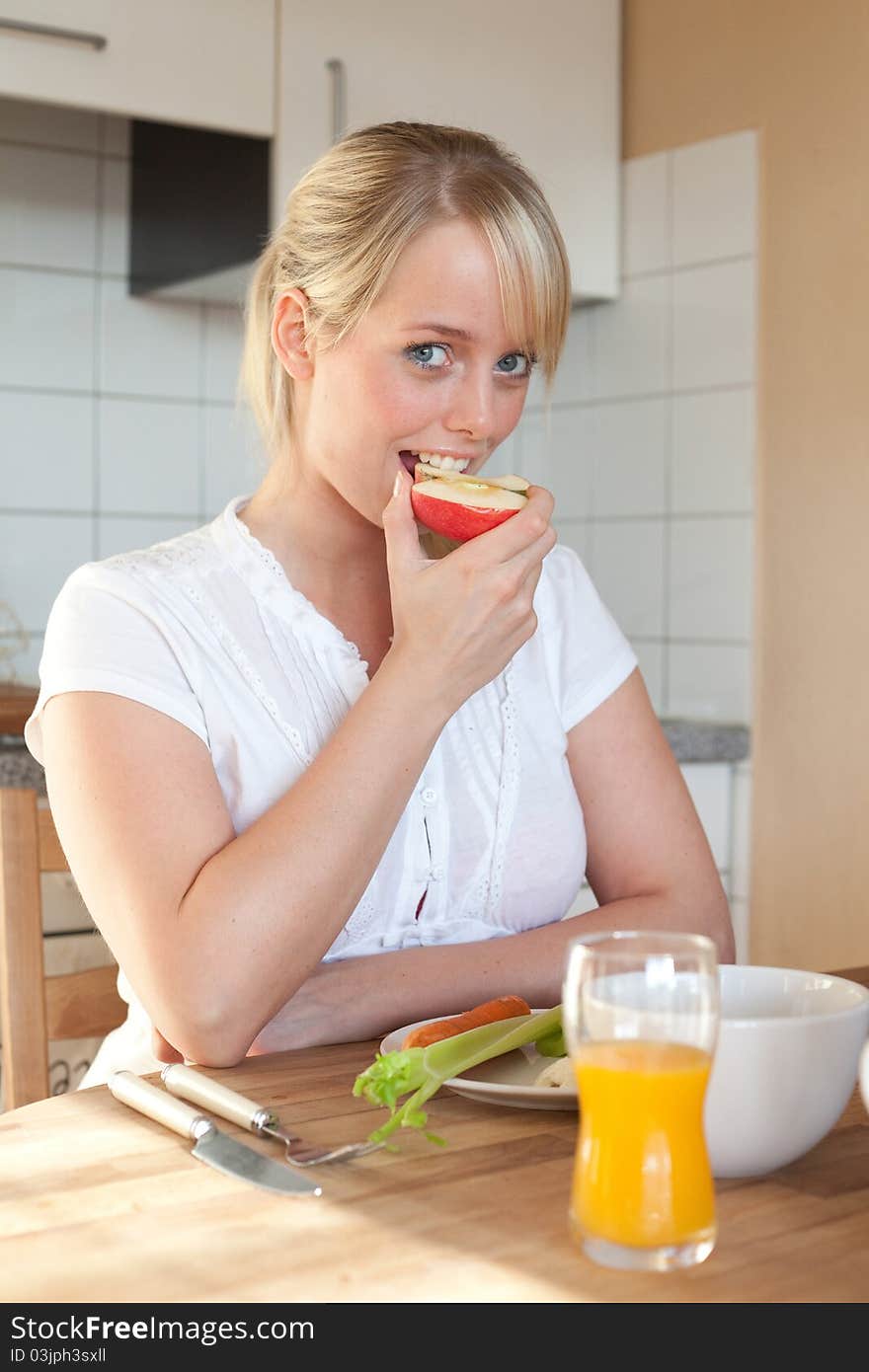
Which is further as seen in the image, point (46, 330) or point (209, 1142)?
point (46, 330)

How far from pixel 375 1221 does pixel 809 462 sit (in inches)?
75.5

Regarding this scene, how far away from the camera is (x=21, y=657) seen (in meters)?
2.62

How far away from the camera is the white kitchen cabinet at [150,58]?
7.13 feet

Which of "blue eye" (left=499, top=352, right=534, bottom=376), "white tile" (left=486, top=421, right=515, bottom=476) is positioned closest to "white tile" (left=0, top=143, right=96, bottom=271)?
"white tile" (left=486, top=421, right=515, bottom=476)

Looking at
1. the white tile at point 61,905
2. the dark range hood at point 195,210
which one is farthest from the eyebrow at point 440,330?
the dark range hood at point 195,210

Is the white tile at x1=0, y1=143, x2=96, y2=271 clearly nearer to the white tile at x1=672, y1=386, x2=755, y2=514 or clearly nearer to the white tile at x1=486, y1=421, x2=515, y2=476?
the white tile at x1=486, y1=421, x2=515, y2=476

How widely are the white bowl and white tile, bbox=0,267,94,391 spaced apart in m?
2.16

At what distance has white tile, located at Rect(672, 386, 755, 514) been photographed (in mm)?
2531

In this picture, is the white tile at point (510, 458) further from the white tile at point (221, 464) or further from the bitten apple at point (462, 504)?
the bitten apple at point (462, 504)

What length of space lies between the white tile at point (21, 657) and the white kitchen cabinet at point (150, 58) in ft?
2.81

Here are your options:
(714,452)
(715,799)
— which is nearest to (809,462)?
(714,452)

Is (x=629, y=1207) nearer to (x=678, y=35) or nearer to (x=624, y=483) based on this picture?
(x=624, y=483)

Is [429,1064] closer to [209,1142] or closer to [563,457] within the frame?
[209,1142]

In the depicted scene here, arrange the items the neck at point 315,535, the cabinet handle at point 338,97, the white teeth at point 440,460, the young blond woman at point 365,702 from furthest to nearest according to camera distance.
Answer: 1. the cabinet handle at point 338,97
2. the neck at point 315,535
3. the white teeth at point 440,460
4. the young blond woman at point 365,702
